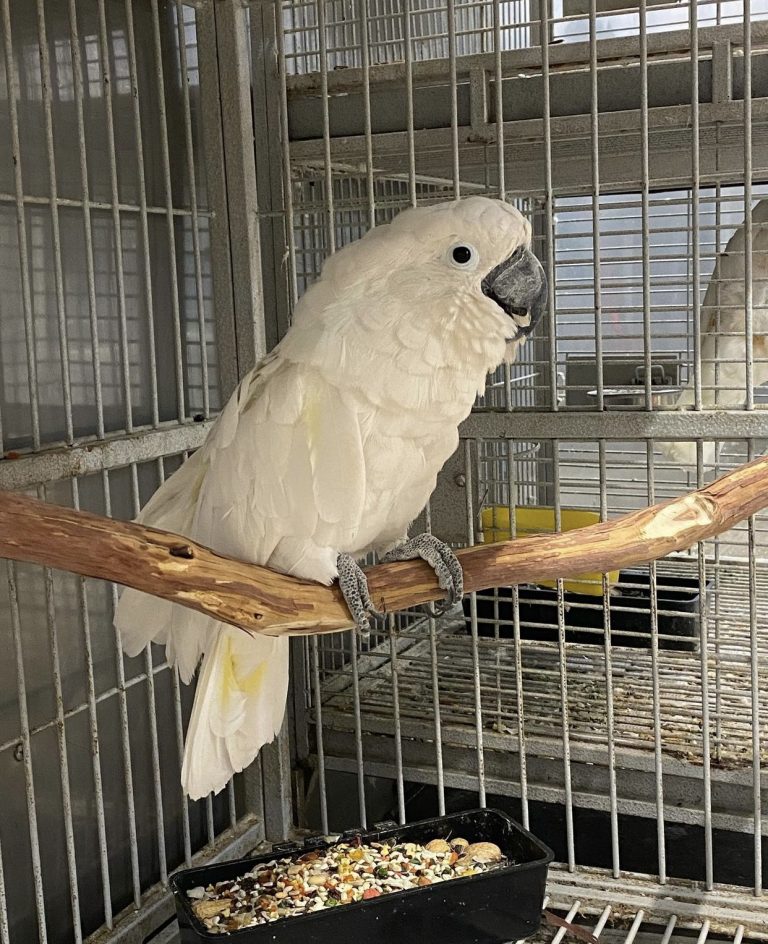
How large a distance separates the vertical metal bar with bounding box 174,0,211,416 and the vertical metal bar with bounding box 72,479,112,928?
0.50 metres

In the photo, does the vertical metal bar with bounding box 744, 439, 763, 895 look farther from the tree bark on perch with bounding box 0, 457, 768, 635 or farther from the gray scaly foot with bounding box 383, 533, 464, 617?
the gray scaly foot with bounding box 383, 533, 464, 617

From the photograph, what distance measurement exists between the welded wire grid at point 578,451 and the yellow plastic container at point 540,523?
2cm

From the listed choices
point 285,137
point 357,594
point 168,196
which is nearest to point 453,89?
point 285,137

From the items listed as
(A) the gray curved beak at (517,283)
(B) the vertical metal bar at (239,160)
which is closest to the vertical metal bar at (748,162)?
(A) the gray curved beak at (517,283)

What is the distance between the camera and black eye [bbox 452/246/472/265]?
162cm

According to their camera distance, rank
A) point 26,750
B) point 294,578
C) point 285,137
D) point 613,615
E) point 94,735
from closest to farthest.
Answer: point 294,578 < point 26,750 < point 94,735 < point 285,137 < point 613,615

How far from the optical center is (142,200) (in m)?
2.17

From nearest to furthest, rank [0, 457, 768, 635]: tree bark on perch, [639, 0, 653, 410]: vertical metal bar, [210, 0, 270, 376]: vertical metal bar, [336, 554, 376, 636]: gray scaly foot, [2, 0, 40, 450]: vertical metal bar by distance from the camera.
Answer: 1. [0, 457, 768, 635]: tree bark on perch
2. [336, 554, 376, 636]: gray scaly foot
3. [2, 0, 40, 450]: vertical metal bar
4. [639, 0, 653, 410]: vertical metal bar
5. [210, 0, 270, 376]: vertical metal bar

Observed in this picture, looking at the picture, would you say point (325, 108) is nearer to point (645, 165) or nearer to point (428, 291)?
point (645, 165)

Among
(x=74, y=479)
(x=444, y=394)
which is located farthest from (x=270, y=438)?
(x=74, y=479)

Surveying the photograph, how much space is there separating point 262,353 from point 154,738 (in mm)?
944

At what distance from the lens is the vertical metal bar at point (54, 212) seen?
1.89 m

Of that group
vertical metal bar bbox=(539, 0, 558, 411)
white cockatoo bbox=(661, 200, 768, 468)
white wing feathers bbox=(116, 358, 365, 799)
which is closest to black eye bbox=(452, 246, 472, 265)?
white wing feathers bbox=(116, 358, 365, 799)

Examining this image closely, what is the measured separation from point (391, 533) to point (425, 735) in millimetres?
846
